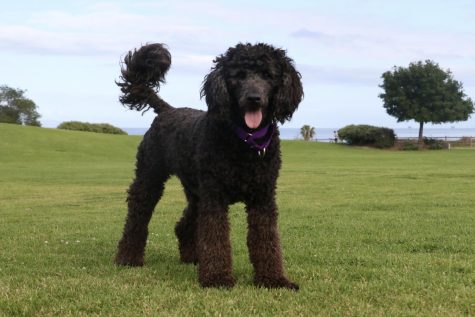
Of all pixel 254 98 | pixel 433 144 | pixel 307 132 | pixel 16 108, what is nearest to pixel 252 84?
pixel 254 98

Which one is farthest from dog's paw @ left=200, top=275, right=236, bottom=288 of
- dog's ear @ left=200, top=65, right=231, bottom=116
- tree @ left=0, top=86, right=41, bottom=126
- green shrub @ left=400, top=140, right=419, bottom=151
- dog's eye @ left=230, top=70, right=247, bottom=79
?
tree @ left=0, top=86, right=41, bottom=126

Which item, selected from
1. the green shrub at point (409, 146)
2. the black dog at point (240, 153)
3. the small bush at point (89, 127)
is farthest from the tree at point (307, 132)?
the black dog at point (240, 153)

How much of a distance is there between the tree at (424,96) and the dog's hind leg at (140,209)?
219 ft

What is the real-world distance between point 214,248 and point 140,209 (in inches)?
74.6

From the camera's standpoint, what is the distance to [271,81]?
17.6 feet

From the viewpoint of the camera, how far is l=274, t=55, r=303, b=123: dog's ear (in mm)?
5410

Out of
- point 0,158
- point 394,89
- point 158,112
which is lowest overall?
point 0,158

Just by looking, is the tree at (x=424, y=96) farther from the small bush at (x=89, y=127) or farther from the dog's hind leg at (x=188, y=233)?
the dog's hind leg at (x=188, y=233)

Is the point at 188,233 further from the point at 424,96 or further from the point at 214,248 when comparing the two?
the point at 424,96

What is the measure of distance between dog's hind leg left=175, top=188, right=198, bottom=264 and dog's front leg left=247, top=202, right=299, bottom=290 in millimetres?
1440

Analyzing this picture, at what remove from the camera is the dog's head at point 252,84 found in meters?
5.27

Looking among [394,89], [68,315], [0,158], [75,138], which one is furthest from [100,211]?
[394,89]

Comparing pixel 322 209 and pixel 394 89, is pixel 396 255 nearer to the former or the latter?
pixel 322 209

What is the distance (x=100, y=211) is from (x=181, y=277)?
8.02m
